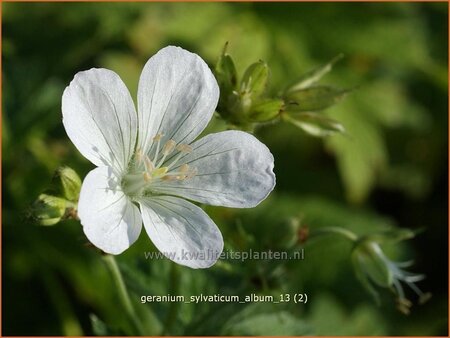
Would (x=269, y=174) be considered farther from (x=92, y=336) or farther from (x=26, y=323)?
(x=26, y=323)

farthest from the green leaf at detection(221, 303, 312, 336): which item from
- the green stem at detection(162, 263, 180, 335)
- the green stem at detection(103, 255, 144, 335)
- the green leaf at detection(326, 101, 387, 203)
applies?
the green leaf at detection(326, 101, 387, 203)

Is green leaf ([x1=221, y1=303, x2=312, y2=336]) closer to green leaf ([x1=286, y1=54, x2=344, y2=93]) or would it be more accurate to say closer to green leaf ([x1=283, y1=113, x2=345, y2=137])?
green leaf ([x1=283, y1=113, x2=345, y2=137])

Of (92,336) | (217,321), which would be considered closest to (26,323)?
(92,336)

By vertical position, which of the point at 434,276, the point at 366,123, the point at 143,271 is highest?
the point at 143,271

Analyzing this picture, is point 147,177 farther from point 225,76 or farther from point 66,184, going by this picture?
point 225,76

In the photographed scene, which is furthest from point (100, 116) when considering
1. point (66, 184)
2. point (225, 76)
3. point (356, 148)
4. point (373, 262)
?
point (356, 148)

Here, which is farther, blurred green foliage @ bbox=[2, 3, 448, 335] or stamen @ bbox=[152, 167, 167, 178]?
blurred green foliage @ bbox=[2, 3, 448, 335]

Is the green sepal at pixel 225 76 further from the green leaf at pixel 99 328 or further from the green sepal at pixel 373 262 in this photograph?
the green leaf at pixel 99 328
